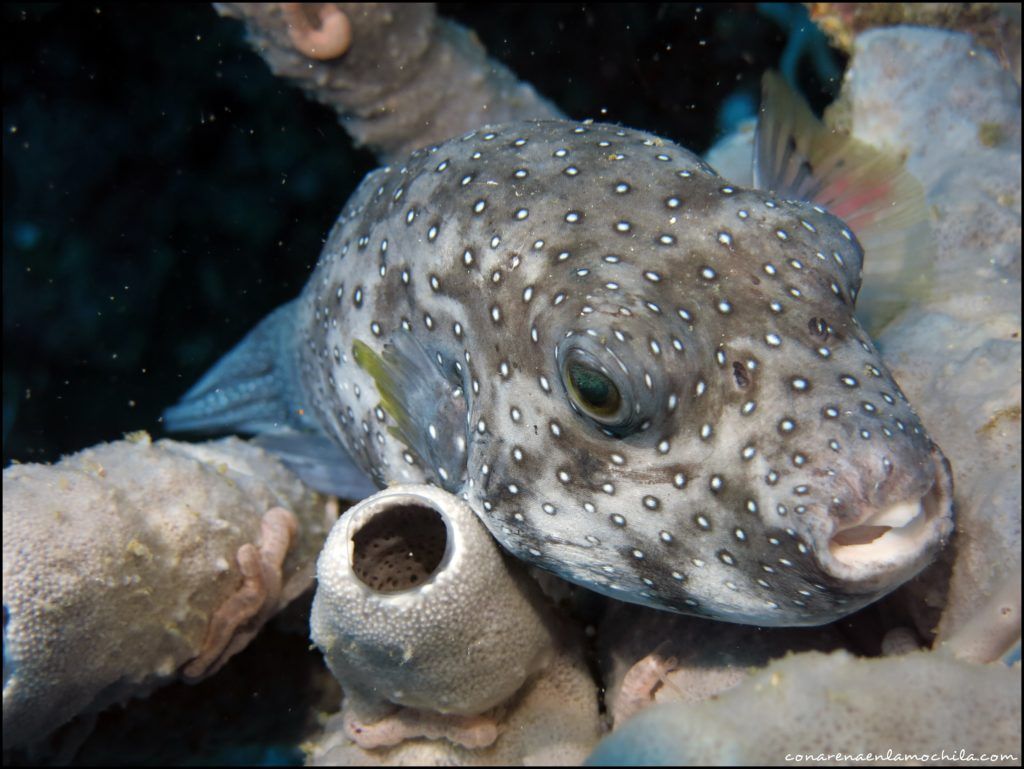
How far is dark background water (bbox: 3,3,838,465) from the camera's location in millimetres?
6148

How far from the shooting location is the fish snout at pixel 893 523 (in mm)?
2469

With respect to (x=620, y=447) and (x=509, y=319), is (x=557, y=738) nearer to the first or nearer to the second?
(x=620, y=447)

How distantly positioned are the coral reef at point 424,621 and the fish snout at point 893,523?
4.54 feet

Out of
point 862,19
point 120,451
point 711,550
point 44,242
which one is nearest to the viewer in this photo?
point 711,550

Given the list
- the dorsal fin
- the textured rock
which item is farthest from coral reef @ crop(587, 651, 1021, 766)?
the dorsal fin

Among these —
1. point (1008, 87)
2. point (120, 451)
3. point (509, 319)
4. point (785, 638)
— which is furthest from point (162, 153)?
point (1008, 87)

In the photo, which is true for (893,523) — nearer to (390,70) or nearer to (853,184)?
(853,184)

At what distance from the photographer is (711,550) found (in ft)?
9.30

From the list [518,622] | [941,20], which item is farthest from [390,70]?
[518,622]

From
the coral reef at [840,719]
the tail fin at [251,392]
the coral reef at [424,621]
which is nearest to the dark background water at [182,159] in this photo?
the tail fin at [251,392]

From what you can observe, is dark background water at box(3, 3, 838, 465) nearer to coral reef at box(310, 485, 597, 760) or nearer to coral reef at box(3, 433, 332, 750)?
coral reef at box(3, 433, 332, 750)

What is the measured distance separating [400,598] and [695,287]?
1.65 m

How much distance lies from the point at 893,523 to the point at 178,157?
6280mm

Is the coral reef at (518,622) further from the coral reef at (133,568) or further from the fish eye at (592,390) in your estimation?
the fish eye at (592,390)
